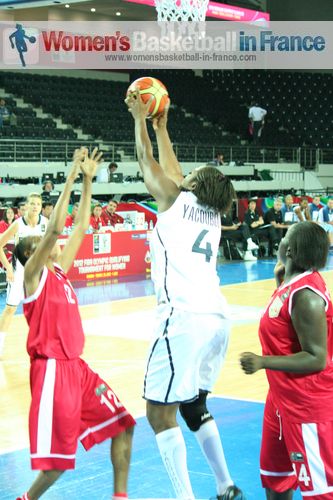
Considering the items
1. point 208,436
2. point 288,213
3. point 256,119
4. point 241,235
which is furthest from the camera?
point 256,119

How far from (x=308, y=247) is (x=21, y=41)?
83.2ft

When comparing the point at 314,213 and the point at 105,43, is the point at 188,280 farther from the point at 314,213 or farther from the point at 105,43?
the point at 105,43

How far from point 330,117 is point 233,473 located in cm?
2817

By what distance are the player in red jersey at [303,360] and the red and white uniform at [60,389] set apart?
40.2 inches

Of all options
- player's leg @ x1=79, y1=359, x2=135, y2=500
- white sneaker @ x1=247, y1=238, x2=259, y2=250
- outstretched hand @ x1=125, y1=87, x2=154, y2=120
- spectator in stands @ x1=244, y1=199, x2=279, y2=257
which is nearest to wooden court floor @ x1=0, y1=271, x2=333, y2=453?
player's leg @ x1=79, y1=359, x2=135, y2=500

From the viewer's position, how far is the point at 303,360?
329 cm

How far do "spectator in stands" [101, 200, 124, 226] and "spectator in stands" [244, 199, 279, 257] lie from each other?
3.39m

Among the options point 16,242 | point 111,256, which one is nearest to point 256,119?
point 111,256

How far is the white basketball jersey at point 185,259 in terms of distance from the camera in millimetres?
4043

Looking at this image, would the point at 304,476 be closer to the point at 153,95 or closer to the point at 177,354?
the point at 177,354

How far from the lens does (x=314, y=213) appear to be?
2105cm

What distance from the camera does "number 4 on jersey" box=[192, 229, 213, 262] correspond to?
410 cm

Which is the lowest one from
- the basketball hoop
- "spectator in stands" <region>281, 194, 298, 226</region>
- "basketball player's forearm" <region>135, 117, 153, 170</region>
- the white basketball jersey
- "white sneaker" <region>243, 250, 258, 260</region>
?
"white sneaker" <region>243, 250, 258, 260</region>

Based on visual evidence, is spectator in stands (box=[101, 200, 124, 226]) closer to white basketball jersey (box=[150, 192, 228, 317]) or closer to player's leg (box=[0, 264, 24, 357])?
player's leg (box=[0, 264, 24, 357])
